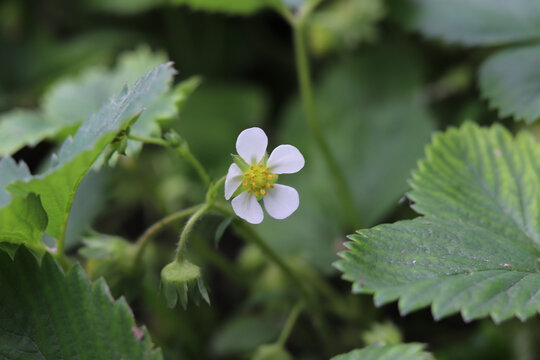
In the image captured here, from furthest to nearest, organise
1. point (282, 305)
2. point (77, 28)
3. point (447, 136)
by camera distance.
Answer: point (77, 28), point (282, 305), point (447, 136)

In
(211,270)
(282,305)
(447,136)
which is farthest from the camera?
(211,270)

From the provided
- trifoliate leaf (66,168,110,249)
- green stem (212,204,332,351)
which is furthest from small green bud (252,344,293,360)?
trifoliate leaf (66,168,110,249)

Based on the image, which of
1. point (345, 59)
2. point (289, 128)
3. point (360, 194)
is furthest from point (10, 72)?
point (360, 194)

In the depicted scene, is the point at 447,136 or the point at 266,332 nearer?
the point at 447,136

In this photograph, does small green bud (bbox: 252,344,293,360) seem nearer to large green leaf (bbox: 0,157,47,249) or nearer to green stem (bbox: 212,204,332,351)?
green stem (bbox: 212,204,332,351)

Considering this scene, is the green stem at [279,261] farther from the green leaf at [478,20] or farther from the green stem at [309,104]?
the green leaf at [478,20]

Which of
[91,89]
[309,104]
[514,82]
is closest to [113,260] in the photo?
[309,104]

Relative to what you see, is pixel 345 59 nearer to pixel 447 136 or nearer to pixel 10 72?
pixel 447 136
